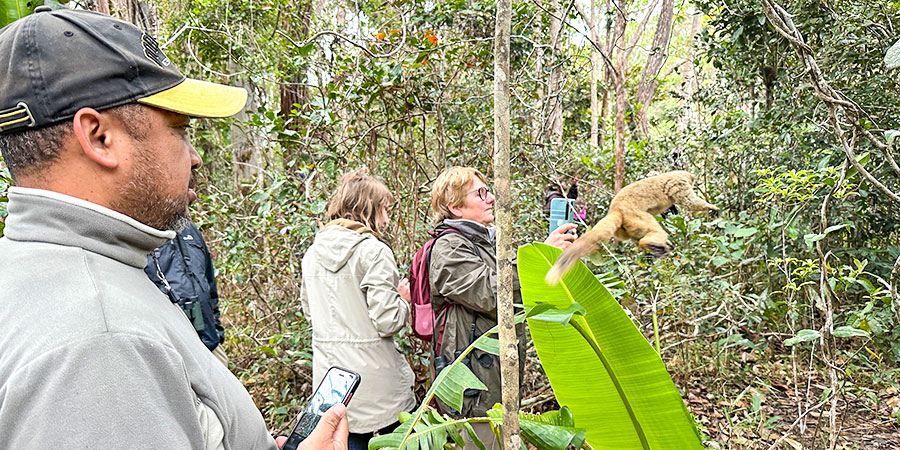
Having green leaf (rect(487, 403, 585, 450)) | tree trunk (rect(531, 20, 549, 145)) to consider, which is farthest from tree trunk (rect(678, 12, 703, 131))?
green leaf (rect(487, 403, 585, 450))

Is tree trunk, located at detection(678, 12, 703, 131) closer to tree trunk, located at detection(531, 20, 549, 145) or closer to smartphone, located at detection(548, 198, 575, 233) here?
tree trunk, located at detection(531, 20, 549, 145)

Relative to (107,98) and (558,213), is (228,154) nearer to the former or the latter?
(558,213)

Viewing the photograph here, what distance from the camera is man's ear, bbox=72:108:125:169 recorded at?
0.88m

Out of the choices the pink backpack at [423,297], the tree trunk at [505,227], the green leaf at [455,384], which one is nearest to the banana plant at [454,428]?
the green leaf at [455,384]

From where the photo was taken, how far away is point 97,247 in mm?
903

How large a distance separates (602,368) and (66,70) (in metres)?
1.53

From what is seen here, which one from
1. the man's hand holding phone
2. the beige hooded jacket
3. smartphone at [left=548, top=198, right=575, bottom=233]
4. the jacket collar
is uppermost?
the jacket collar

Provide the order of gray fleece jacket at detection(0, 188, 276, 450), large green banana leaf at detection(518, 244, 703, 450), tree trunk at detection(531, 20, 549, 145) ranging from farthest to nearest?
tree trunk at detection(531, 20, 549, 145) < large green banana leaf at detection(518, 244, 703, 450) < gray fleece jacket at detection(0, 188, 276, 450)

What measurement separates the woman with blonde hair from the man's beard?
171 centimetres

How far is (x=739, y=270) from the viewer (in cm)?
365

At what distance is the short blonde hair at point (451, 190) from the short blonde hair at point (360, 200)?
32 cm

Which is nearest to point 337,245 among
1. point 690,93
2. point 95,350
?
point 95,350

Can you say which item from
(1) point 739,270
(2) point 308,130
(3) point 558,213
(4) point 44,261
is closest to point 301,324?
(2) point 308,130

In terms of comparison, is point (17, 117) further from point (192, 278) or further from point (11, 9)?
point (192, 278)
